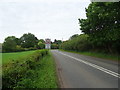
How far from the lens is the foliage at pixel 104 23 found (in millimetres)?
13329

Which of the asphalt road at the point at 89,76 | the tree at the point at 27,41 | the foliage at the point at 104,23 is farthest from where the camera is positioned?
the tree at the point at 27,41

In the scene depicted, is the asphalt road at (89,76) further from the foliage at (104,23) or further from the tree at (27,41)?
the tree at (27,41)

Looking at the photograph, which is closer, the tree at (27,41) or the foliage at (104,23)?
the foliage at (104,23)

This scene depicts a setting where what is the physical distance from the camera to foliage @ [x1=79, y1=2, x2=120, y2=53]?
43.7ft

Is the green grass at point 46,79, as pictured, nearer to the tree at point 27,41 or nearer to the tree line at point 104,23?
the tree line at point 104,23

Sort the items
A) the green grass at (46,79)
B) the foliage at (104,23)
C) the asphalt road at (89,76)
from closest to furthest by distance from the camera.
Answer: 1. the green grass at (46,79)
2. the asphalt road at (89,76)
3. the foliage at (104,23)

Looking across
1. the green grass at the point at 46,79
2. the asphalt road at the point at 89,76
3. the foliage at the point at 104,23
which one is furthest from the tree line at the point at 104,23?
the green grass at the point at 46,79

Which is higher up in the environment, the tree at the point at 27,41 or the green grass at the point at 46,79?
the tree at the point at 27,41

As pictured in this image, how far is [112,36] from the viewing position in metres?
13.7

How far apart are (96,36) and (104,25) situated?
6.12 ft

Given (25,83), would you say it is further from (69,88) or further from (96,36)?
(96,36)

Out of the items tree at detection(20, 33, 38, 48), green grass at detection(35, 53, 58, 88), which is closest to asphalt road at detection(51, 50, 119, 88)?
green grass at detection(35, 53, 58, 88)

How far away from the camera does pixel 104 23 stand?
16.2m

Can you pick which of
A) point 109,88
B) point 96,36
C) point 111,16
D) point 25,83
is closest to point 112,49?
point 96,36
